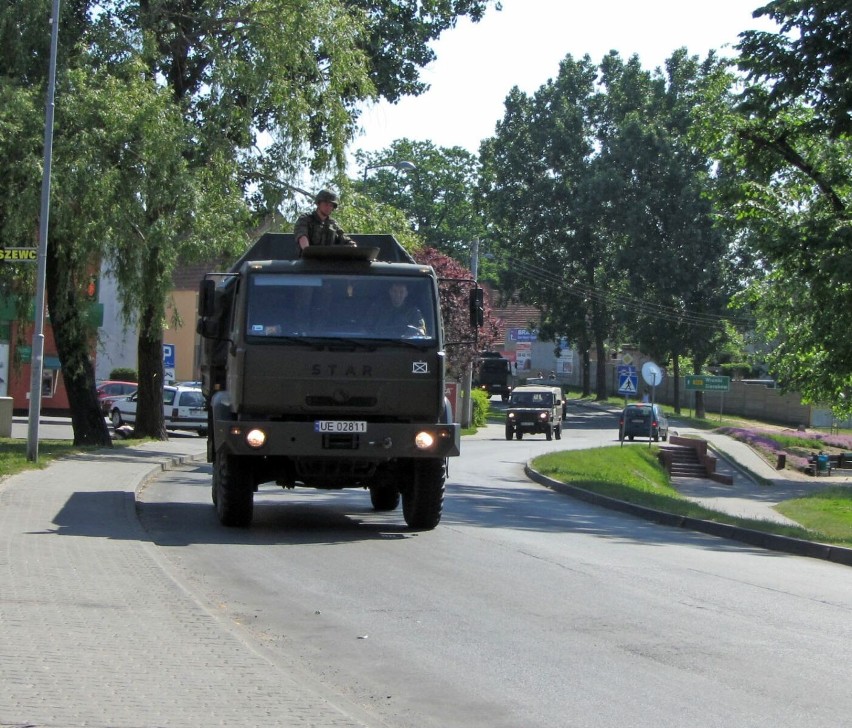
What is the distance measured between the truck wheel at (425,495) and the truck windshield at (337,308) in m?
1.54

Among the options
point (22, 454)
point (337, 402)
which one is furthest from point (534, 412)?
point (337, 402)

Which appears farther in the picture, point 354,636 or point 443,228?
point 443,228

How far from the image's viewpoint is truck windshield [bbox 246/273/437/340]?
1299cm

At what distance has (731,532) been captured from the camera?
1722 centimetres

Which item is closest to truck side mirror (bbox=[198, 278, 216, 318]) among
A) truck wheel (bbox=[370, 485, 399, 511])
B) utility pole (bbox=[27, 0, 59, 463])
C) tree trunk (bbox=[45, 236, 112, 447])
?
truck wheel (bbox=[370, 485, 399, 511])

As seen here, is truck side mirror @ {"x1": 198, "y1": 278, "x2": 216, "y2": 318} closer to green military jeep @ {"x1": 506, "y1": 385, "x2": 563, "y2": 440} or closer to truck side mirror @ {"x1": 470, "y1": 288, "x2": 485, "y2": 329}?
truck side mirror @ {"x1": 470, "y1": 288, "x2": 485, "y2": 329}

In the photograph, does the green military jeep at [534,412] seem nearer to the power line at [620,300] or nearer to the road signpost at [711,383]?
the road signpost at [711,383]

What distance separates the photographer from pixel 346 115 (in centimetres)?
2795

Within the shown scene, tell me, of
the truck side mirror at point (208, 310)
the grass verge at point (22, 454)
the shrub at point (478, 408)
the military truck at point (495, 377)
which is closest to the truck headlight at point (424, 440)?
the truck side mirror at point (208, 310)

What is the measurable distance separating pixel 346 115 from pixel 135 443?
9.03 m

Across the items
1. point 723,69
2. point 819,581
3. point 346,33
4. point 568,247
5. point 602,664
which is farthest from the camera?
point 568,247

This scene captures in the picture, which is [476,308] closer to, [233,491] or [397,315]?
[397,315]

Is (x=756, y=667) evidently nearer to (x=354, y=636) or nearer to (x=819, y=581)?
(x=354, y=636)

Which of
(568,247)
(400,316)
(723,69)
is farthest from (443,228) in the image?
(400,316)
